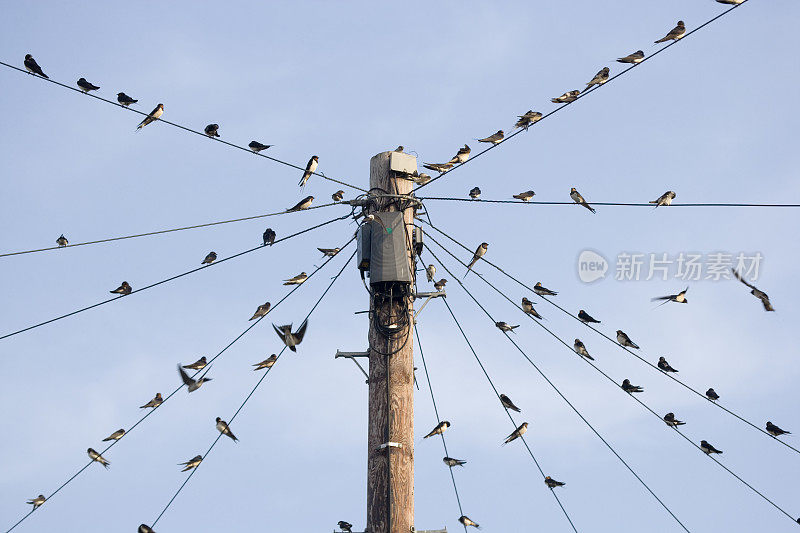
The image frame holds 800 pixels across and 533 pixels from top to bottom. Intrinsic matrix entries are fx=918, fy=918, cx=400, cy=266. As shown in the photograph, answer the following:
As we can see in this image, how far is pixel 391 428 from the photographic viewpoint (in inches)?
378

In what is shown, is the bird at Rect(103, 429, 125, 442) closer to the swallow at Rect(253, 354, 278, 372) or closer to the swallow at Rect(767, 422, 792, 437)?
the swallow at Rect(253, 354, 278, 372)

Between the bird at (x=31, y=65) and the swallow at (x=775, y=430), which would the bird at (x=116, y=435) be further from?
the swallow at (x=775, y=430)

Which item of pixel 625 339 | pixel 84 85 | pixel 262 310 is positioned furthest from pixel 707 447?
pixel 84 85

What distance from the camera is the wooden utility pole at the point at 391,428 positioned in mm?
9383

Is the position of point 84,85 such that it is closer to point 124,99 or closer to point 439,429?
point 124,99

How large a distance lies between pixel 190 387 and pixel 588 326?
5123mm

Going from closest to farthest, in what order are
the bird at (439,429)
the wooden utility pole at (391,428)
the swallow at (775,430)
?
the wooden utility pole at (391,428) < the bird at (439,429) < the swallow at (775,430)

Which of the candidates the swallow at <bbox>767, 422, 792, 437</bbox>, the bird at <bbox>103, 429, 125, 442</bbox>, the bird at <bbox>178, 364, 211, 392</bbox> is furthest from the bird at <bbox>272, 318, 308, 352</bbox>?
the swallow at <bbox>767, 422, 792, 437</bbox>

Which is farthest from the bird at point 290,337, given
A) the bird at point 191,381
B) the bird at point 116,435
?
the bird at point 116,435

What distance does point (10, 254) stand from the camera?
36.9 ft

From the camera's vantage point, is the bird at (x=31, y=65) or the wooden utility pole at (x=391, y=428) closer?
the wooden utility pole at (x=391, y=428)

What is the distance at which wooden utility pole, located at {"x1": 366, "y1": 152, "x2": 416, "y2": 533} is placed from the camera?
9.38m

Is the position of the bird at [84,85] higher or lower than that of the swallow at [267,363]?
higher

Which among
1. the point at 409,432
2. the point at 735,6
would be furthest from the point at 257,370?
the point at 735,6
